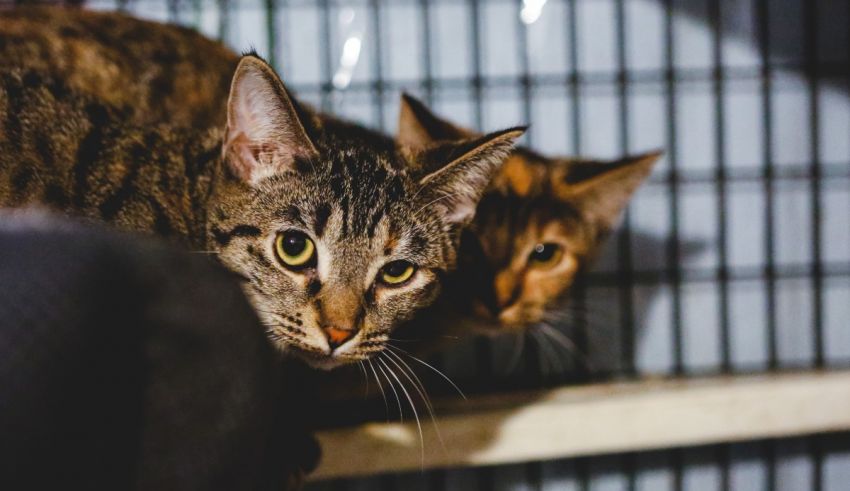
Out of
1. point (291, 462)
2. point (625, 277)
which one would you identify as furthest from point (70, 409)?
point (625, 277)

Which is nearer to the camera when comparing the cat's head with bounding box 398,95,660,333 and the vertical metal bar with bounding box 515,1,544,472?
the cat's head with bounding box 398,95,660,333

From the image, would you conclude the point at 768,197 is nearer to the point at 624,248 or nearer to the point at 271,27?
the point at 624,248

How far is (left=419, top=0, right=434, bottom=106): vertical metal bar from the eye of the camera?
1146 mm

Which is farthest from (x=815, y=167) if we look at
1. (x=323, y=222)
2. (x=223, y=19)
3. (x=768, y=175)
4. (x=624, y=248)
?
(x=223, y=19)

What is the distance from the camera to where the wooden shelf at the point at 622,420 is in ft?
3.03

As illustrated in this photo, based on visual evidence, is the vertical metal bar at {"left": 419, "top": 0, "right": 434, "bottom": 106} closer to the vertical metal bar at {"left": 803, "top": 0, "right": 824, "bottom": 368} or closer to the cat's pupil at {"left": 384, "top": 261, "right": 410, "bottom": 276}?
the cat's pupil at {"left": 384, "top": 261, "right": 410, "bottom": 276}

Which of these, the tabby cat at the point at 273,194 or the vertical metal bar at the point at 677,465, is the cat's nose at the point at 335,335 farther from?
the vertical metal bar at the point at 677,465

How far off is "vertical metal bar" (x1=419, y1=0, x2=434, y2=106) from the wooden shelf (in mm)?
516

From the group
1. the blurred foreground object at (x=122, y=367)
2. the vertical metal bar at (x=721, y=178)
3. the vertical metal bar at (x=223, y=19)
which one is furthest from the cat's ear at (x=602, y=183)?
the blurred foreground object at (x=122, y=367)

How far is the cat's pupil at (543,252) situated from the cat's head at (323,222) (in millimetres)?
246

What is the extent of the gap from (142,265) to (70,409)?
63 mm

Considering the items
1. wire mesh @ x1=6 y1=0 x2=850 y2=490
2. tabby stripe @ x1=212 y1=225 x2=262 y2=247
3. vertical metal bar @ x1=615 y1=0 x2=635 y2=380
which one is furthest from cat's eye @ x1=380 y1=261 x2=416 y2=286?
vertical metal bar @ x1=615 y1=0 x2=635 y2=380

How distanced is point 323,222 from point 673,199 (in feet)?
2.41

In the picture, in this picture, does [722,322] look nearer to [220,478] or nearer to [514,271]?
[514,271]
